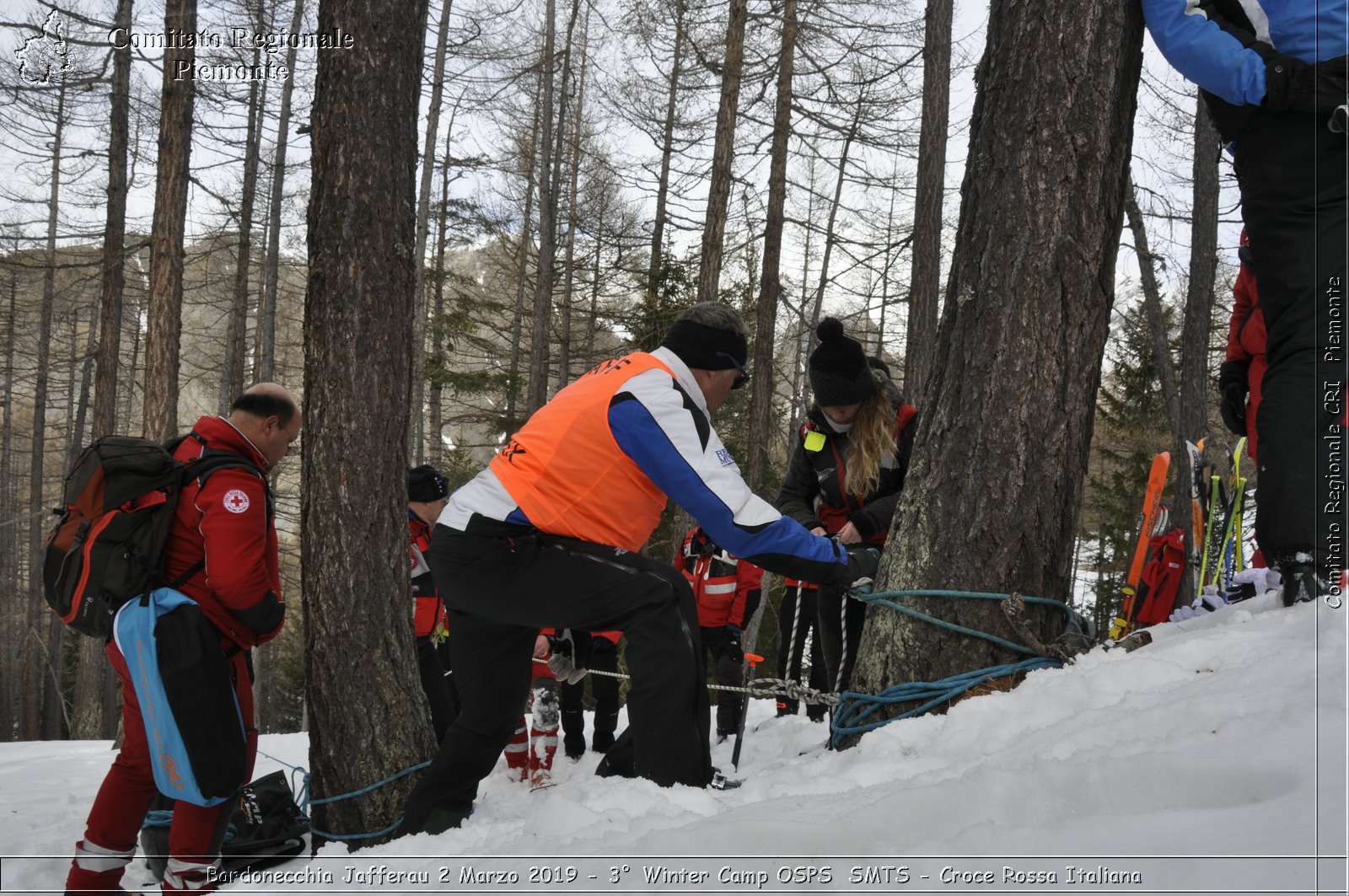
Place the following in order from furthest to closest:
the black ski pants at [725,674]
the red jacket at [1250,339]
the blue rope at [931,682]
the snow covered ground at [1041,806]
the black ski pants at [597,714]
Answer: the black ski pants at [597,714] < the black ski pants at [725,674] < the red jacket at [1250,339] < the blue rope at [931,682] < the snow covered ground at [1041,806]

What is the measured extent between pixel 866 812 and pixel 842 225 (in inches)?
757

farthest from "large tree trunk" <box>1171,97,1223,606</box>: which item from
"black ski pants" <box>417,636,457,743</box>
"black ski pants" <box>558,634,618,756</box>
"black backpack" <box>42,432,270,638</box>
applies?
"black backpack" <box>42,432,270,638</box>

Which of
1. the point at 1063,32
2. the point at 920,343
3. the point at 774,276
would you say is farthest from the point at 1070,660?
the point at 774,276

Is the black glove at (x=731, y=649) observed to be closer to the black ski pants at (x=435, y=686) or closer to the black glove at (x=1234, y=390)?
the black ski pants at (x=435, y=686)

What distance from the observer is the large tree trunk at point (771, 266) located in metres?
11.8

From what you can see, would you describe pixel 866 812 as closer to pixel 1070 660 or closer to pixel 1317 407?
pixel 1070 660

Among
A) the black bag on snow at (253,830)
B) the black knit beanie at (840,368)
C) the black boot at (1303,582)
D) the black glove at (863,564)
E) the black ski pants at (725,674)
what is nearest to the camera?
the black boot at (1303,582)

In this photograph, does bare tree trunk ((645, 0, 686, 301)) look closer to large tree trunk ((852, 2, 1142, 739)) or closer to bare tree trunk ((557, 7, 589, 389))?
bare tree trunk ((557, 7, 589, 389))

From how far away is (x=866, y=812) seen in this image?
162 centimetres

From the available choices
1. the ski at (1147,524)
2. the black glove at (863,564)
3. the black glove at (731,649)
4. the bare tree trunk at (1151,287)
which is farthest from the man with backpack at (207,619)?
the bare tree trunk at (1151,287)

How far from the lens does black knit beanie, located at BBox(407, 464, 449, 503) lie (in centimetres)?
577

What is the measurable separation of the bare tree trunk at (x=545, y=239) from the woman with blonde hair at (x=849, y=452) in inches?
435

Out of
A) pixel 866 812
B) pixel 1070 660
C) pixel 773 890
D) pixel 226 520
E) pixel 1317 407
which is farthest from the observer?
pixel 226 520

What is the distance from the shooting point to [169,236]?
910 cm
